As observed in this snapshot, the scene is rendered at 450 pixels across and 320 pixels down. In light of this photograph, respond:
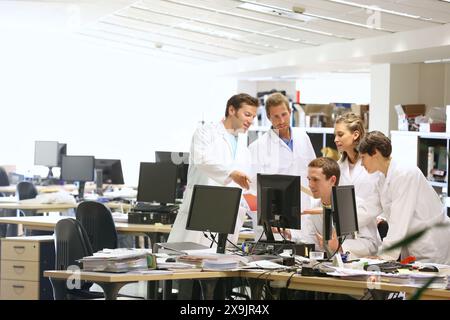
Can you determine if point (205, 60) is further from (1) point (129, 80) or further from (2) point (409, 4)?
(2) point (409, 4)

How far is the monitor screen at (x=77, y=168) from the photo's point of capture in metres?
11.6

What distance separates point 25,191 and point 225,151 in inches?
193

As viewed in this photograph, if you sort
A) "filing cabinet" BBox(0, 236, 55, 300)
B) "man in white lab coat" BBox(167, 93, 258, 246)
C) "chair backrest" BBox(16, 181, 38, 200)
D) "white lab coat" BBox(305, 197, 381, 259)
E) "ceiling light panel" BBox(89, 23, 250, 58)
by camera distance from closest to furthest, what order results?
"white lab coat" BBox(305, 197, 381, 259) < "man in white lab coat" BBox(167, 93, 258, 246) < "filing cabinet" BBox(0, 236, 55, 300) < "chair backrest" BBox(16, 181, 38, 200) < "ceiling light panel" BBox(89, 23, 250, 58)

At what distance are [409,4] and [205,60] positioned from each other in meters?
7.99

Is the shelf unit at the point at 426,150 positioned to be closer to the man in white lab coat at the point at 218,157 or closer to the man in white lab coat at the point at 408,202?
the man in white lab coat at the point at 218,157

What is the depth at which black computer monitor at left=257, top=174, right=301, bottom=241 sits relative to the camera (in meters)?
5.51

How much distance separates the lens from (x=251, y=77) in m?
17.3

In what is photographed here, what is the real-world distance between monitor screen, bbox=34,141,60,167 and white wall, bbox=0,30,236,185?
7.46 ft

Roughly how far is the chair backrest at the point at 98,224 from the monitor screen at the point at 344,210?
260cm

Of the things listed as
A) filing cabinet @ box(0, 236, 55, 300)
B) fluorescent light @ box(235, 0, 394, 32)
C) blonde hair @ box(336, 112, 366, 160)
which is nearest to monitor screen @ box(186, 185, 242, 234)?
blonde hair @ box(336, 112, 366, 160)

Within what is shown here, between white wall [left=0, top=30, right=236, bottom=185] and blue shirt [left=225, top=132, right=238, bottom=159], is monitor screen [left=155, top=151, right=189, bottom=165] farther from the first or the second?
Answer: white wall [left=0, top=30, right=236, bottom=185]

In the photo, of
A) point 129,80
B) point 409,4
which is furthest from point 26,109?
point 409,4

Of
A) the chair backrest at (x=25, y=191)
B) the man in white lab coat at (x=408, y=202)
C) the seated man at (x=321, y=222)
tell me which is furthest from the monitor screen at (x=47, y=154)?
the man in white lab coat at (x=408, y=202)

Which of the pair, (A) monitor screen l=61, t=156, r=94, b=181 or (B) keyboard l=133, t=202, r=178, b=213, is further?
(A) monitor screen l=61, t=156, r=94, b=181
